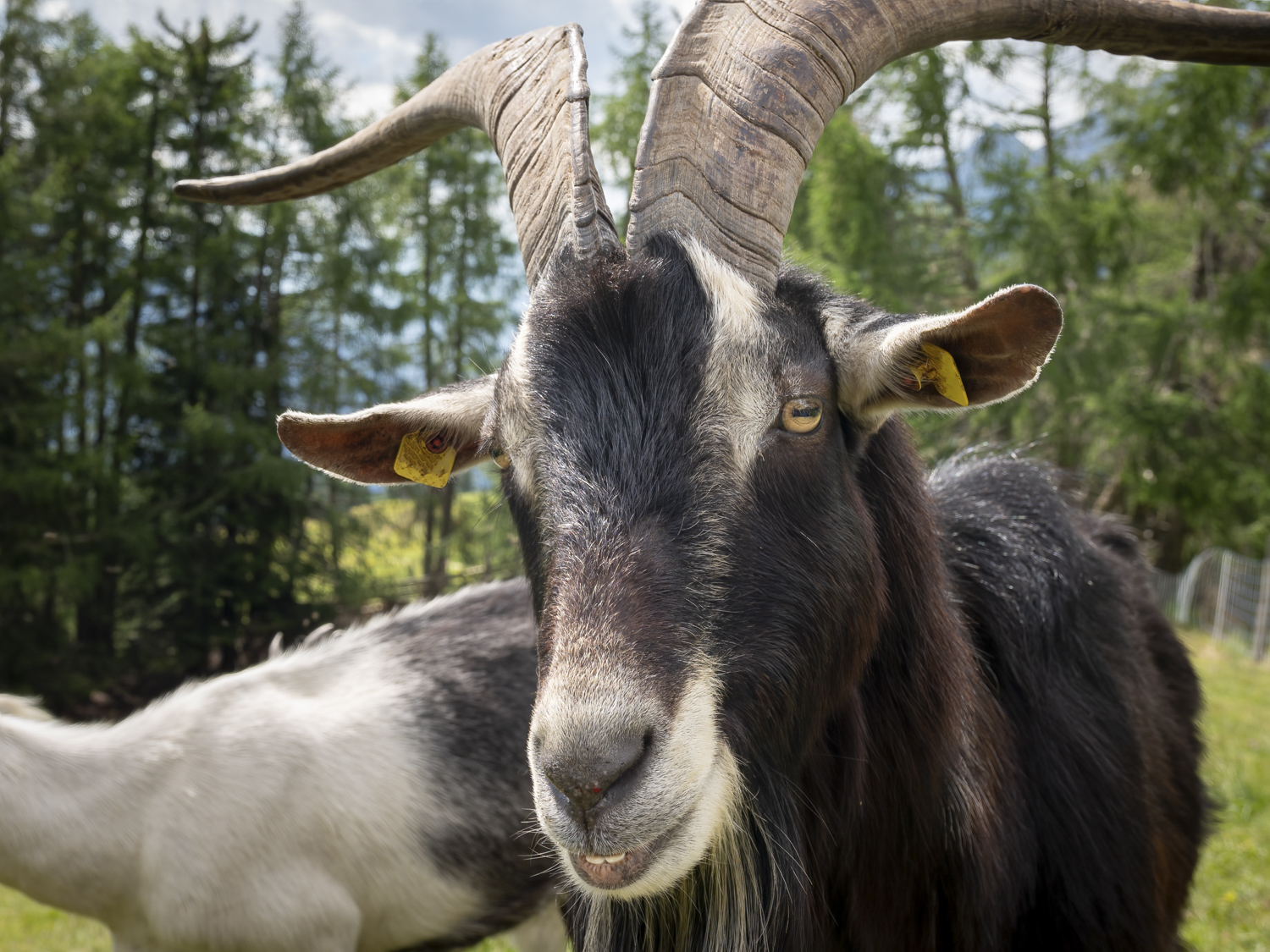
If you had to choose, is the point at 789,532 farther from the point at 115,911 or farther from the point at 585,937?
the point at 115,911

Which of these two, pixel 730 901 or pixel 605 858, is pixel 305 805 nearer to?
pixel 730 901

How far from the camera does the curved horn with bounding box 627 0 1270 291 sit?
2113 mm

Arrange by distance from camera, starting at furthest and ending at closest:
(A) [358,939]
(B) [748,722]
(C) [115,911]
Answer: (A) [358,939] < (C) [115,911] < (B) [748,722]

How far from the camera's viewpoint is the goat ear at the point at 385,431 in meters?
2.44

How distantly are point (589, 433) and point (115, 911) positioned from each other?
3988 millimetres

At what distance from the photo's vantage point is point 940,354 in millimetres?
1964

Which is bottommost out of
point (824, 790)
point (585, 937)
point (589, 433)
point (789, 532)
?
point (585, 937)

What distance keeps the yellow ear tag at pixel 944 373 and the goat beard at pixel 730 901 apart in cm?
101

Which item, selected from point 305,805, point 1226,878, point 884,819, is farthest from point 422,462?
point 1226,878

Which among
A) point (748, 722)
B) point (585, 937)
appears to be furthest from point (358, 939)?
point (748, 722)

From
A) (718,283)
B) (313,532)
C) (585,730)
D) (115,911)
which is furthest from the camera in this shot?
(313,532)

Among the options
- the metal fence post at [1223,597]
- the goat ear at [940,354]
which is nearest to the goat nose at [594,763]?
the goat ear at [940,354]

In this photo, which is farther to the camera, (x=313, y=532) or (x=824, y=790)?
(x=313, y=532)

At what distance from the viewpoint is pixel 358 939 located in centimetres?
445
